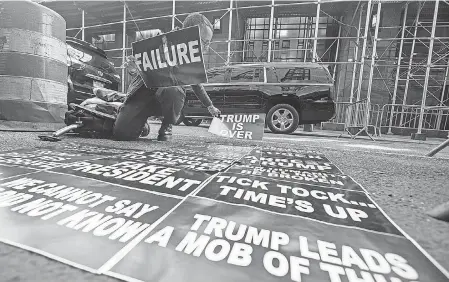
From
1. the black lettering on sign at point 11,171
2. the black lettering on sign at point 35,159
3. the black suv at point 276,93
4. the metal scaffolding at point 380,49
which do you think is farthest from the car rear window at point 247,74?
the black lettering on sign at point 11,171

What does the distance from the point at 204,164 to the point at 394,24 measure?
11.0 metres

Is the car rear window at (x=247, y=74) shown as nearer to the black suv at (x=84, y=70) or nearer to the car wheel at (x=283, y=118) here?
the car wheel at (x=283, y=118)

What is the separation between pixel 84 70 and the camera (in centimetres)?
402

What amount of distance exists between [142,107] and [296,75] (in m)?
3.77

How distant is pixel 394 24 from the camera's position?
893 centimetres

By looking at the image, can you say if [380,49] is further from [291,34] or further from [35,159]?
[35,159]

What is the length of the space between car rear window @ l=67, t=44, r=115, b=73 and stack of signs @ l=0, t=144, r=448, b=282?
3764mm

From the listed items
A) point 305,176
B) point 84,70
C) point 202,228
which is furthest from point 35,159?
point 84,70

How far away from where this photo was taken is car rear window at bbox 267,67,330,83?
15.9 ft

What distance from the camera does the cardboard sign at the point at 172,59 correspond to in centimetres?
176

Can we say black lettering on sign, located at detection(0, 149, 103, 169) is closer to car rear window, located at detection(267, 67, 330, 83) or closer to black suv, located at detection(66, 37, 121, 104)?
black suv, located at detection(66, 37, 121, 104)

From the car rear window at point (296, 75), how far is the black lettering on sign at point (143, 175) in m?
4.48

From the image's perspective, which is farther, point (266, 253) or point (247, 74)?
point (247, 74)

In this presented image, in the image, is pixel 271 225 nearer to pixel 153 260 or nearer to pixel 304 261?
pixel 304 261
